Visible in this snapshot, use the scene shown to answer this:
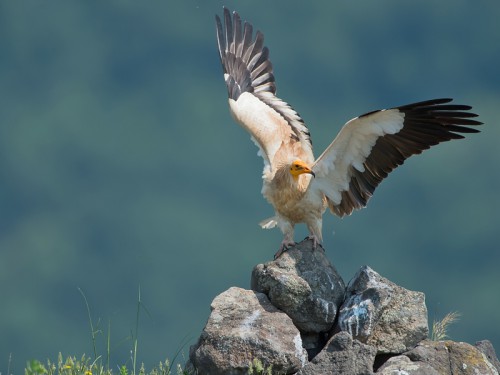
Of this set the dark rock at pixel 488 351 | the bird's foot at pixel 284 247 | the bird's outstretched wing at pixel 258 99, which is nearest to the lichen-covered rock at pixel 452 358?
the dark rock at pixel 488 351

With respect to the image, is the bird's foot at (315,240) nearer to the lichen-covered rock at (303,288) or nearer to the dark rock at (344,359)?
the lichen-covered rock at (303,288)

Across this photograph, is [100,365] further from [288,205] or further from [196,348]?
[288,205]

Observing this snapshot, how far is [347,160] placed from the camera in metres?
8.77

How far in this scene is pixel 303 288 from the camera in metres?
7.61

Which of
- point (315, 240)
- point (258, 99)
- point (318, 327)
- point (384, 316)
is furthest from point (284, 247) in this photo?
point (258, 99)

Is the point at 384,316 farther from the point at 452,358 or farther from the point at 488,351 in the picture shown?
the point at 488,351

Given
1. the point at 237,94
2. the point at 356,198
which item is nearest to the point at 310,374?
the point at 356,198

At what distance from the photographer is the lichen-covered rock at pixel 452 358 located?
7363 millimetres

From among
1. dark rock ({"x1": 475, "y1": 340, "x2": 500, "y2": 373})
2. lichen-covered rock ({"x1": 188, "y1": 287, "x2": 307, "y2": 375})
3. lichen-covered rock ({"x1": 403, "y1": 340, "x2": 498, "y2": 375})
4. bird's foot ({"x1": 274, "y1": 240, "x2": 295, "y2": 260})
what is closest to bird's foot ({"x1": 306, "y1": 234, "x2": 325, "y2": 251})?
bird's foot ({"x1": 274, "y1": 240, "x2": 295, "y2": 260})

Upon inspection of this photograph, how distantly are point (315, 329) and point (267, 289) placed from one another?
0.57 metres

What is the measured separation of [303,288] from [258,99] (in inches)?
142

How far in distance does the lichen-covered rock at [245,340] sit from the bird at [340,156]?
937 millimetres

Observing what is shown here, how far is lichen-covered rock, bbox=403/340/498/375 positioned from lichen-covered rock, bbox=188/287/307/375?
1.04 meters

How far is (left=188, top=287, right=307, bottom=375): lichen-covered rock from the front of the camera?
7.06 m
